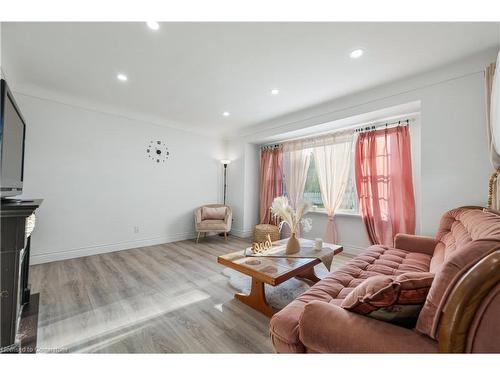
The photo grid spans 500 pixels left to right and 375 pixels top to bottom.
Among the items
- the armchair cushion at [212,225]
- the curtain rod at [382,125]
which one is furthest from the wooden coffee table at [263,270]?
the curtain rod at [382,125]

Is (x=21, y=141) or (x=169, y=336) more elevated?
(x=21, y=141)

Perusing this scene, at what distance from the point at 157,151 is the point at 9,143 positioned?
269 centimetres

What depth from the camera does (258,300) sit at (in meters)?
1.94

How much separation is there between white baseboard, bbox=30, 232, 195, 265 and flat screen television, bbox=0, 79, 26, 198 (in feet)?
6.05

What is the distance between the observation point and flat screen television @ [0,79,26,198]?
1271mm

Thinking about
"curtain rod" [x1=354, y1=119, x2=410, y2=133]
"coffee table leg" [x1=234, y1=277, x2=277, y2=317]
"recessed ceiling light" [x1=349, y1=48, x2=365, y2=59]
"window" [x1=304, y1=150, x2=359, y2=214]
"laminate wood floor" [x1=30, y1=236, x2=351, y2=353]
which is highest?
"recessed ceiling light" [x1=349, y1=48, x2=365, y2=59]

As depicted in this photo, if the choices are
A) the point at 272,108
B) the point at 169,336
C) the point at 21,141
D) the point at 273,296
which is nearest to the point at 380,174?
the point at 272,108

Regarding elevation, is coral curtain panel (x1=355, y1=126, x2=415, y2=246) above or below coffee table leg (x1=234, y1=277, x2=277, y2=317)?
above

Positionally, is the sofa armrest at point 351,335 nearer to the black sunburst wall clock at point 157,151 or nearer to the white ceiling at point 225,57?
the white ceiling at point 225,57

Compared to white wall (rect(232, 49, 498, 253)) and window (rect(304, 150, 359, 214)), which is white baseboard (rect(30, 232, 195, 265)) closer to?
window (rect(304, 150, 359, 214))

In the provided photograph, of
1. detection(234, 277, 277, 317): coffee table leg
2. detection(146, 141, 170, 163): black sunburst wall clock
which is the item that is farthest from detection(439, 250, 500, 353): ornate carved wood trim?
detection(146, 141, 170, 163): black sunburst wall clock

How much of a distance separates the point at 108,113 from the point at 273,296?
377cm
